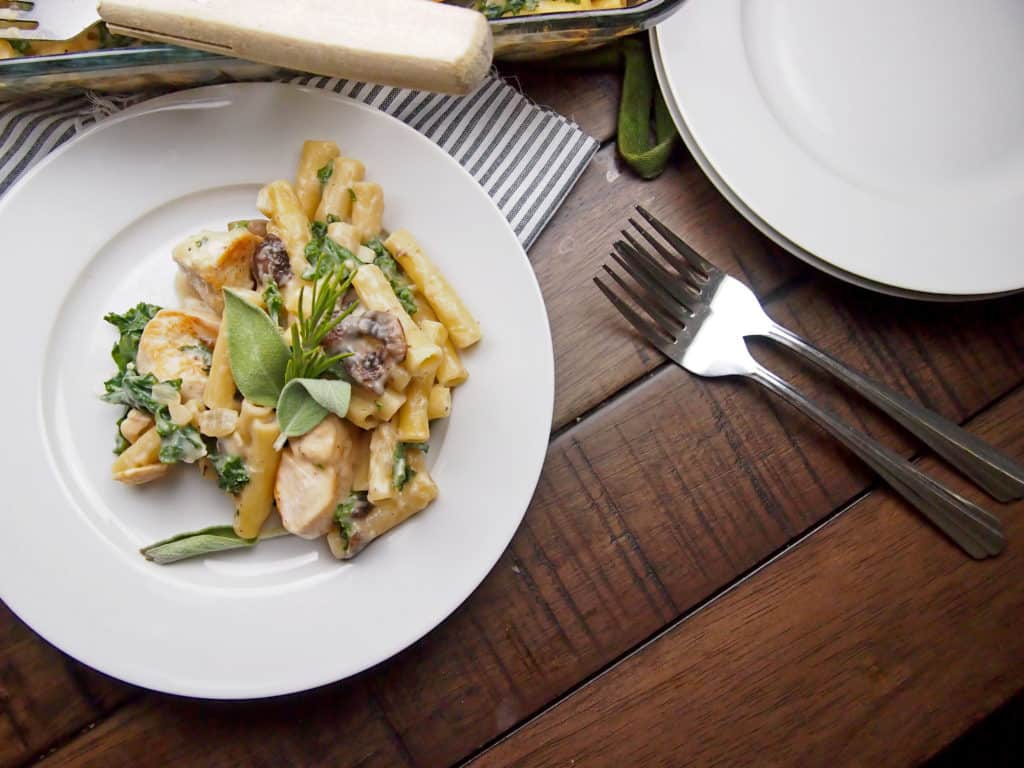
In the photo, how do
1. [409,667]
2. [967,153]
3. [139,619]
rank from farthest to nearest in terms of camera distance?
[967,153]
[409,667]
[139,619]

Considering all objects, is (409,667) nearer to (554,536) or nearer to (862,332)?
(554,536)

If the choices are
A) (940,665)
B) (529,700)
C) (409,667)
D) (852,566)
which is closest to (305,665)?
(409,667)

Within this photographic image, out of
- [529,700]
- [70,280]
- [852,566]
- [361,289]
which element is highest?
[70,280]

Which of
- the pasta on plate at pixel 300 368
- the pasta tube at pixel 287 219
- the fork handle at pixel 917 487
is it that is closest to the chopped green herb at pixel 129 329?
the pasta on plate at pixel 300 368

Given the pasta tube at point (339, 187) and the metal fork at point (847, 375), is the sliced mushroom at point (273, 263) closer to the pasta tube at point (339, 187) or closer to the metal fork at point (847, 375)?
the pasta tube at point (339, 187)

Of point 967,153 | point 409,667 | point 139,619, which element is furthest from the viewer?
point 967,153

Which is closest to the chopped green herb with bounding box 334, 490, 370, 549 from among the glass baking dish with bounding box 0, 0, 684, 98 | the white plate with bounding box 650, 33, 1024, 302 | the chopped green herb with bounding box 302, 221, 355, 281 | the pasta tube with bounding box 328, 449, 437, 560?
the pasta tube with bounding box 328, 449, 437, 560

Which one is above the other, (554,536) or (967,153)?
(967,153)

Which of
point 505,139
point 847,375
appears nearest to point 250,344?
point 505,139
